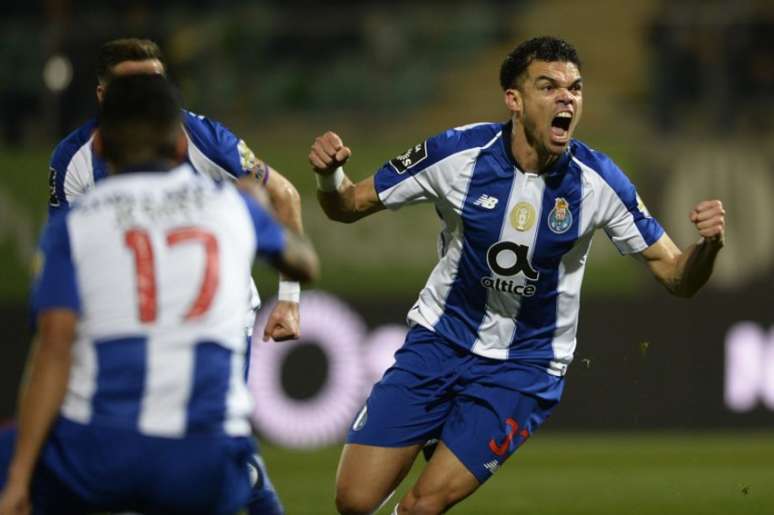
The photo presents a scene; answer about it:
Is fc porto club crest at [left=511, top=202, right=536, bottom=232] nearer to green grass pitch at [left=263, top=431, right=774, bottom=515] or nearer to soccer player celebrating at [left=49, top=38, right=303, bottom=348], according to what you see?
soccer player celebrating at [left=49, top=38, right=303, bottom=348]

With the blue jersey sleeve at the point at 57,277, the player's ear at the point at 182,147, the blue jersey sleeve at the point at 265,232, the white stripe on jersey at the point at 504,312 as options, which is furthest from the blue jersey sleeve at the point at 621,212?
the blue jersey sleeve at the point at 57,277

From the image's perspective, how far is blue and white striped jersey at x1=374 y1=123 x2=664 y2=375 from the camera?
6.29 meters

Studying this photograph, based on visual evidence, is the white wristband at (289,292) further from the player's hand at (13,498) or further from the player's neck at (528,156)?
the player's hand at (13,498)

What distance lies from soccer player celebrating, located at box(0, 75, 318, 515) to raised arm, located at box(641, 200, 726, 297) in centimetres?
253

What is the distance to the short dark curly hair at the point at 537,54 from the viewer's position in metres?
6.30

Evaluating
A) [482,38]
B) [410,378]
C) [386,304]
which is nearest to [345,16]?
[482,38]

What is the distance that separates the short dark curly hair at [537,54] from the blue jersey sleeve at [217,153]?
4.13 feet

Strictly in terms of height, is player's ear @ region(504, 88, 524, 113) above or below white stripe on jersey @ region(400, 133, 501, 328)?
above

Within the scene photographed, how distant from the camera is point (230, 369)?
161 inches

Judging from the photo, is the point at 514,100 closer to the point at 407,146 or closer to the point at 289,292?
the point at 289,292

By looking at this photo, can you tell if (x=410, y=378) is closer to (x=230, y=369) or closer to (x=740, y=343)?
(x=230, y=369)

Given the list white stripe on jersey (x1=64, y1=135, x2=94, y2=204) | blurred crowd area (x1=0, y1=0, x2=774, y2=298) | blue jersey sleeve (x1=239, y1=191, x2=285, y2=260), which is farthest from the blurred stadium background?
blue jersey sleeve (x1=239, y1=191, x2=285, y2=260)

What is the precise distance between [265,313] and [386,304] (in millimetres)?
1169

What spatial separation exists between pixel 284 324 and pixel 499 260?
41.4 inches
